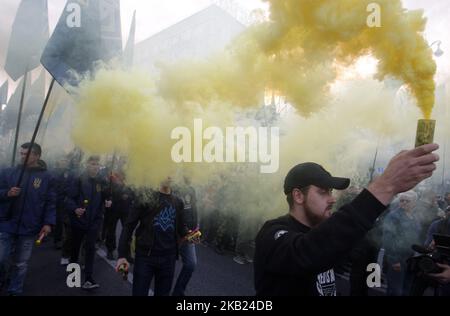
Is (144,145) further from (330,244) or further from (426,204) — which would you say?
(426,204)

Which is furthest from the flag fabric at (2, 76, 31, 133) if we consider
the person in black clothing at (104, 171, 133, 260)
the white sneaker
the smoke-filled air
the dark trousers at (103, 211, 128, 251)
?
the smoke-filled air

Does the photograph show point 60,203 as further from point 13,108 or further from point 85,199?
point 13,108

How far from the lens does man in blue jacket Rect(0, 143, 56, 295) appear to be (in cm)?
412

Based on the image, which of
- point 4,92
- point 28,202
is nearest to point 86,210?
point 28,202

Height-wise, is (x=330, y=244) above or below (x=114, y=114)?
below

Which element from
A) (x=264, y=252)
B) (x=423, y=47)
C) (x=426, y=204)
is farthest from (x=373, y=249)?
(x=264, y=252)

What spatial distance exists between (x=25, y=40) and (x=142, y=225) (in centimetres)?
458

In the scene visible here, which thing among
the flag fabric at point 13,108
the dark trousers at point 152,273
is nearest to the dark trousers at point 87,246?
the dark trousers at point 152,273

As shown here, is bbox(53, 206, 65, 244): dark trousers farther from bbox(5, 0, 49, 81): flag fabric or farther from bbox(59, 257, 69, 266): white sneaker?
bbox(5, 0, 49, 81): flag fabric

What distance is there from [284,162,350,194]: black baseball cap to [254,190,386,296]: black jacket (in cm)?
22

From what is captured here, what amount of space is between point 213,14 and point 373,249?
36380 millimetres

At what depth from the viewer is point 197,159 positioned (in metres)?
4.93

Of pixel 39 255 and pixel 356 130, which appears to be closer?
pixel 39 255

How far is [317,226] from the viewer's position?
4.99 feet
